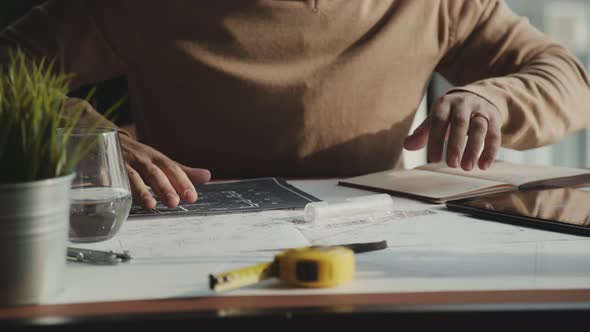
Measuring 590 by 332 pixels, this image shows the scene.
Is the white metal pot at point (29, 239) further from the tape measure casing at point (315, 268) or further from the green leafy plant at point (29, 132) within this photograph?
the tape measure casing at point (315, 268)

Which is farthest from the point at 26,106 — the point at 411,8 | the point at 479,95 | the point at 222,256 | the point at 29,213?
the point at 411,8

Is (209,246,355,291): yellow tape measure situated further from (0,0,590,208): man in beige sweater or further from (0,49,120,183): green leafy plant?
(0,0,590,208): man in beige sweater

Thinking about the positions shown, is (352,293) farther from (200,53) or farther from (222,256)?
(200,53)

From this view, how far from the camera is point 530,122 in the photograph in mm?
1252

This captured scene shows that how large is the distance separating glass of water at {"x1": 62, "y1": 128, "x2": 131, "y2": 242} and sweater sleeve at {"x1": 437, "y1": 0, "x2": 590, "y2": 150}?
0.61 metres

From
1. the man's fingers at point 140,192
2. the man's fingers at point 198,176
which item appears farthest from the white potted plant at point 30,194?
the man's fingers at point 198,176

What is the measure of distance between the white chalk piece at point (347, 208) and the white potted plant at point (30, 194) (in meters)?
0.35

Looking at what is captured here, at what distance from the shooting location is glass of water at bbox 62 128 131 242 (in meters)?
0.71

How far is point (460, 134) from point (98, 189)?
1.72ft

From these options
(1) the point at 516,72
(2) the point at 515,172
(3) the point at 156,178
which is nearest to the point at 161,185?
(3) the point at 156,178

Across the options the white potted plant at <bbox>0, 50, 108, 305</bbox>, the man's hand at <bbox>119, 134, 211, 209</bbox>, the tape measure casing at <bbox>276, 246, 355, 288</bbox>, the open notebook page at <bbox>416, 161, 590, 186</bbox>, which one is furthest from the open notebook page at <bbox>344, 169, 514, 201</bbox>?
the white potted plant at <bbox>0, 50, 108, 305</bbox>

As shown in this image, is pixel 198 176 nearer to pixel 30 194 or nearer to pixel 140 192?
pixel 140 192

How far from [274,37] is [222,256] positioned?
82 cm

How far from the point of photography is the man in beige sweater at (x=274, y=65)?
1.41 meters
